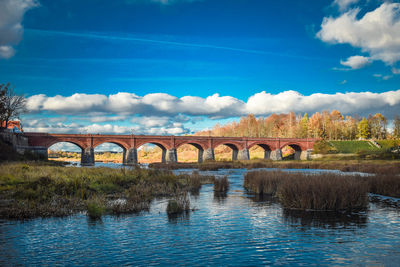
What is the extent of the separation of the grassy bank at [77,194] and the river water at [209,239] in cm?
90

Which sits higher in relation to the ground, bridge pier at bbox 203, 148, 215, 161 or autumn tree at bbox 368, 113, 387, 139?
autumn tree at bbox 368, 113, 387, 139

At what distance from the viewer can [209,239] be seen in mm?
10344

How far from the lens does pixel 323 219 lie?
13156 millimetres

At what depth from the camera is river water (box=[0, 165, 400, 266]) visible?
8.46m

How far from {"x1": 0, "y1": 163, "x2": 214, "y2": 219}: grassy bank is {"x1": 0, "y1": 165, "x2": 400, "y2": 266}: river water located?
90cm

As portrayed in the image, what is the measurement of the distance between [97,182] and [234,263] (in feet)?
49.6

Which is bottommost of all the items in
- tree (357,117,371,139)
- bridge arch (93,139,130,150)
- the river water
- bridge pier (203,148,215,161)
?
the river water

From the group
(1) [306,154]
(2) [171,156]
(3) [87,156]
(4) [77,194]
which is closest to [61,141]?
(3) [87,156]

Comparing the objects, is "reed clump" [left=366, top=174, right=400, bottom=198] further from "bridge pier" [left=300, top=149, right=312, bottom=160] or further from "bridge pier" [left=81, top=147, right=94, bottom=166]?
"bridge pier" [left=300, top=149, right=312, bottom=160]

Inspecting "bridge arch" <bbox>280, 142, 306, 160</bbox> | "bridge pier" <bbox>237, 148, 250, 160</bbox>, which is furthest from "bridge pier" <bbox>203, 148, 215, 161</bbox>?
"bridge arch" <bbox>280, 142, 306, 160</bbox>

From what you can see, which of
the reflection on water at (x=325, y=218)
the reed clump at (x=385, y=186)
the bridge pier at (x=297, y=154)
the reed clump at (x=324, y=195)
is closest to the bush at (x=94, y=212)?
the reflection on water at (x=325, y=218)

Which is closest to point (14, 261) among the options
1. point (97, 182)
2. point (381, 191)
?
point (97, 182)

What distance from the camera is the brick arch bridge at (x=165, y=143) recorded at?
66.4 meters

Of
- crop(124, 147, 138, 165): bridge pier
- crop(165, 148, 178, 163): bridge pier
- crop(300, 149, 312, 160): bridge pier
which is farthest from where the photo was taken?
crop(300, 149, 312, 160): bridge pier
